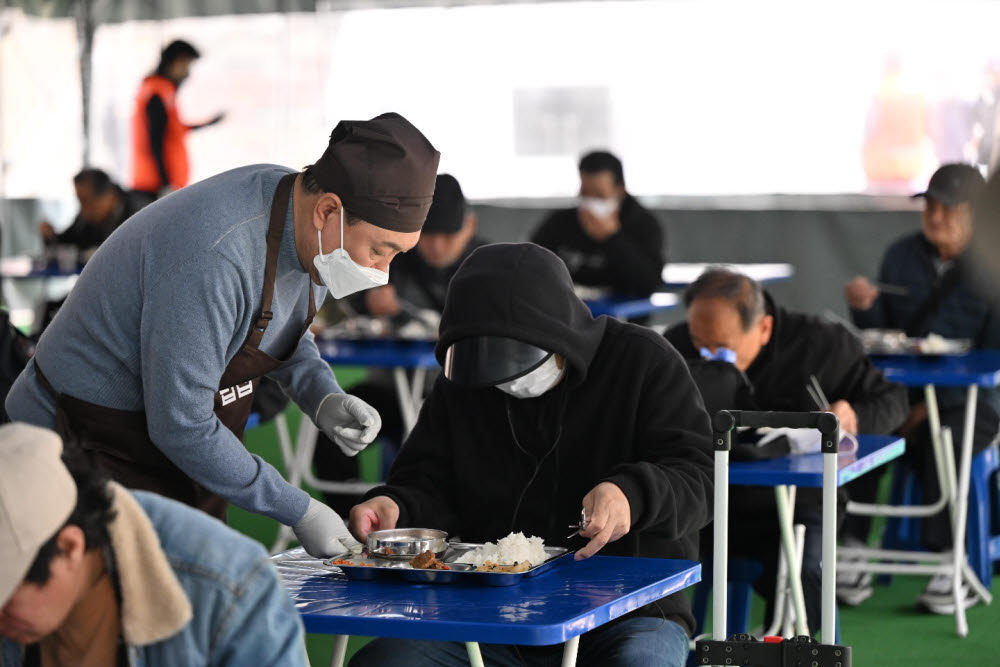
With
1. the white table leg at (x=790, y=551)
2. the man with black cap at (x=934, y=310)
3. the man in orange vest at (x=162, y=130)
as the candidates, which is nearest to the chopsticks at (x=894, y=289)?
the man with black cap at (x=934, y=310)

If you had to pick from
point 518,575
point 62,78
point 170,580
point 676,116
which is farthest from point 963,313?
point 62,78

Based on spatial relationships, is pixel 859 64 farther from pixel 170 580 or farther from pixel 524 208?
pixel 170 580

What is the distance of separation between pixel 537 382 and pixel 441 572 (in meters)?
0.56

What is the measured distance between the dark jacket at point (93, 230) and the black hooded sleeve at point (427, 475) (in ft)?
21.2

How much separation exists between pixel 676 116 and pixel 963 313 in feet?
18.2

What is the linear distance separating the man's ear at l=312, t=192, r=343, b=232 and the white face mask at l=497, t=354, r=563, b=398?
47 cm

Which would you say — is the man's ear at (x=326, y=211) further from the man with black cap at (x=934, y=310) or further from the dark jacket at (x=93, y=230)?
the dark jacket at (x=93, y=230)

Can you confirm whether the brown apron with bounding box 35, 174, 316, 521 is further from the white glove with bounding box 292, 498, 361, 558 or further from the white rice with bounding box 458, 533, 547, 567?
the white rice with bounding box 458, 533, 547, 567

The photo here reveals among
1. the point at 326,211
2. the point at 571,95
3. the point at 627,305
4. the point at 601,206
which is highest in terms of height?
the point at 571,95

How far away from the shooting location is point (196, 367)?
2.38m

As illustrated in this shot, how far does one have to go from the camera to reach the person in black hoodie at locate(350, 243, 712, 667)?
2.65 metres

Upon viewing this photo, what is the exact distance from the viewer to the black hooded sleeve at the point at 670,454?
8.66 feet

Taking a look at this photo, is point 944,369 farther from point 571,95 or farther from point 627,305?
point 571,95

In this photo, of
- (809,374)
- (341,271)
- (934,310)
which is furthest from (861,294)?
(341,271)
